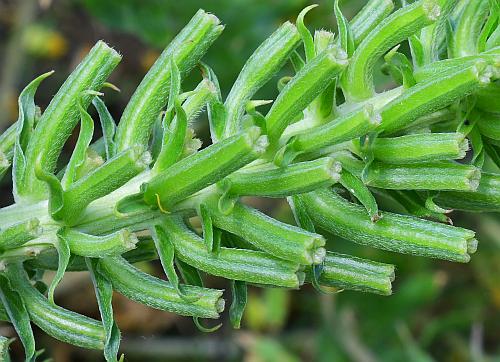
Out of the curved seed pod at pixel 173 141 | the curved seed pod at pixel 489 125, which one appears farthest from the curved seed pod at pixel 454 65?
the curved seed pod at pixel 173 141

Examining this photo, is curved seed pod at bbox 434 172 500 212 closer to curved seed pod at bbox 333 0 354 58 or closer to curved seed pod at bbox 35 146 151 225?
curved seed pod at bbox 333 0 354 58

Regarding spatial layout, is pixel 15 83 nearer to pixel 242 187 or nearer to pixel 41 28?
pixel 41 28

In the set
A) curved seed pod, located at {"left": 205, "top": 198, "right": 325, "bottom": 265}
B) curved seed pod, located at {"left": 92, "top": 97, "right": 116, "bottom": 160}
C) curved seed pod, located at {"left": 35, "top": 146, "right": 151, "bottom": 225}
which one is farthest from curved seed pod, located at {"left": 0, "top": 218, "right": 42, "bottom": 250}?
curved seed pod, located at {"left": 205, "top": 198, "right": 325, "bottom": 265}

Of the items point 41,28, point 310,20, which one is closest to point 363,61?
point 310,20

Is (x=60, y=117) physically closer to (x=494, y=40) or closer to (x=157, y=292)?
(x=157, y=292)

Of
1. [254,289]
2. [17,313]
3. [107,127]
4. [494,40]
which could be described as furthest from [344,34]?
[254,289]

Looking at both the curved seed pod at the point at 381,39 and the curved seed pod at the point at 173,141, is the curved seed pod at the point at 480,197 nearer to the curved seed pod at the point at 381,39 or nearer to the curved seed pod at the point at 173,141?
the curved seed pod at the point at 381,39

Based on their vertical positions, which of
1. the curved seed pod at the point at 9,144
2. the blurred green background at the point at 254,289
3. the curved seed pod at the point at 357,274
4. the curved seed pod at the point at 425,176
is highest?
the curved seed pod at the point at 9,144
